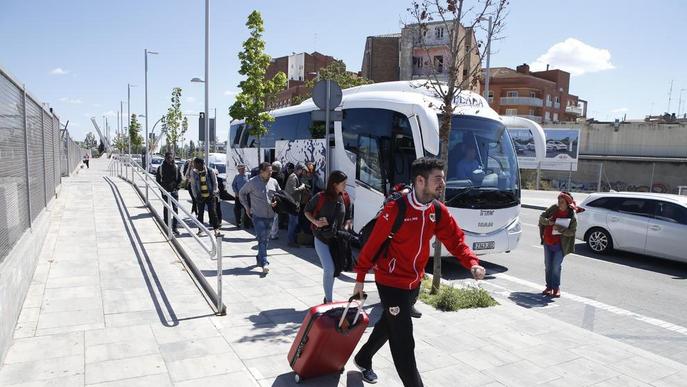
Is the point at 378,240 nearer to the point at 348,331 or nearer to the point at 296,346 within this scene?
the point at 348,331

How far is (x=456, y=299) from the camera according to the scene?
652cm

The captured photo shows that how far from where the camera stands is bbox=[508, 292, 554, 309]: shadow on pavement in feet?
24.1

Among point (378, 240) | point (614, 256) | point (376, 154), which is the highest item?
point (376, 154)

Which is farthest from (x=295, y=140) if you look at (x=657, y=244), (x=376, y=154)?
(x=657, y=244)

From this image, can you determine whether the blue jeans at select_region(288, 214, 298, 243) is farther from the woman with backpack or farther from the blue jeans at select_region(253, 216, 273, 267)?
the woman with backpack

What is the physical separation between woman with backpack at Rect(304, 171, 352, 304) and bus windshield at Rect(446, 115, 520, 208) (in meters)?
3.58

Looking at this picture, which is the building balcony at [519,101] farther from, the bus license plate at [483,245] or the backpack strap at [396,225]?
the backpack strap at [396,225]

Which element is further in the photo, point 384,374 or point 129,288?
point 129,288

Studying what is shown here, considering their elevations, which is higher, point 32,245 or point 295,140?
point 295,140

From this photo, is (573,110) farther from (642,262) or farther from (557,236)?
(557,236)

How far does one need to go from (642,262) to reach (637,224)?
2.93 feet

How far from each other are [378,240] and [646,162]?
3837 centimetres

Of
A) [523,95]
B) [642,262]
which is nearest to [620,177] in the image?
[642,262]

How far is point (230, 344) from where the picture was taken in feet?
16.0
